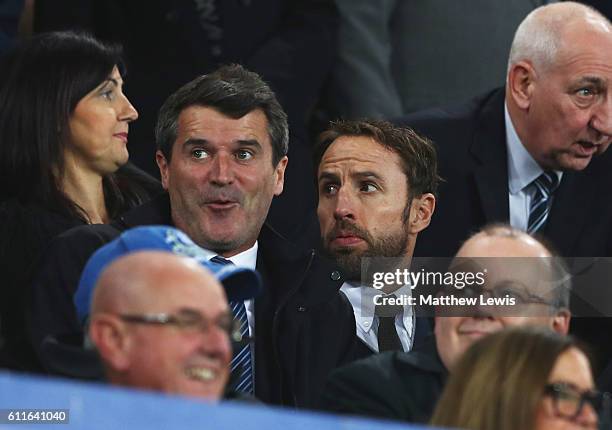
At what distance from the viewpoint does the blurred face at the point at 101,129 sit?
4.05m

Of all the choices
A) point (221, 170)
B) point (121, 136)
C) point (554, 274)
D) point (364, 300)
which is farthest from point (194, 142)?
point (554, 274)

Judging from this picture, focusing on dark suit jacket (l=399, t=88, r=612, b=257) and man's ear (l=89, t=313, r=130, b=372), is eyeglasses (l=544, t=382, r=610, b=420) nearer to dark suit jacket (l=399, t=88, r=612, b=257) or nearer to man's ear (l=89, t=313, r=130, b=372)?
man's ear (l=89, t=313, r=130, b=372)

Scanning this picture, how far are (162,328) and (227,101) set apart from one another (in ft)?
4.85

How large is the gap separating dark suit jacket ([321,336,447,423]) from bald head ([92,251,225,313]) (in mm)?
666

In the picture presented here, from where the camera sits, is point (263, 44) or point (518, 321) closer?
point (518, 321)

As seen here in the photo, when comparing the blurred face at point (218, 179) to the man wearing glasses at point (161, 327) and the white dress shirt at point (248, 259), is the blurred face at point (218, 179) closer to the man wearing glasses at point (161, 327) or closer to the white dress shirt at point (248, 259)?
the white dress shirt at point (248, 259)

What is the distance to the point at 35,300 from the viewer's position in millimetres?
3484

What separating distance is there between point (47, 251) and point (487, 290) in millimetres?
1026

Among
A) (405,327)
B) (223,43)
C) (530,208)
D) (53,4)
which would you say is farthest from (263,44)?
(405,327)

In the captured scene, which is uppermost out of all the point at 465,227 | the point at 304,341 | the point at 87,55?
the point at 87,55

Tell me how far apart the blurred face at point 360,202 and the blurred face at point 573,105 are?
1.79ft

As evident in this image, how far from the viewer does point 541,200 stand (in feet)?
14.9

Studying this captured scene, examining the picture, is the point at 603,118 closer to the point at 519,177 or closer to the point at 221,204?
the point at 519,177

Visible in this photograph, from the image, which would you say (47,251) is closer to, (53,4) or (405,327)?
(405,327)
